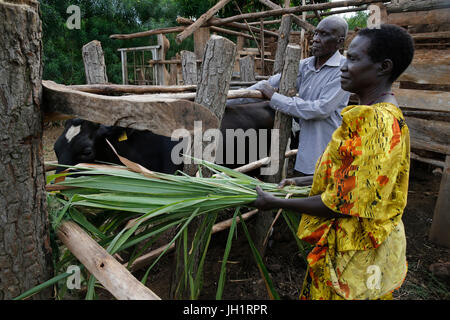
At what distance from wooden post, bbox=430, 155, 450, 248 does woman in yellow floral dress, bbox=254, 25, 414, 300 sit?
2.41m

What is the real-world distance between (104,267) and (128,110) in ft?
1.65

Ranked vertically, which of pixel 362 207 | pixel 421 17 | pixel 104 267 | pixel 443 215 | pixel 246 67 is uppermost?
pixel 421 17

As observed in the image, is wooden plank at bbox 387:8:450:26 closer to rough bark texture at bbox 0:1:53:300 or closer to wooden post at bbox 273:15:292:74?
wooden post at bbox 273:15:292:74

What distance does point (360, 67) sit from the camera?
4.15ft

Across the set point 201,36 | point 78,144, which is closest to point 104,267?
point 78,144

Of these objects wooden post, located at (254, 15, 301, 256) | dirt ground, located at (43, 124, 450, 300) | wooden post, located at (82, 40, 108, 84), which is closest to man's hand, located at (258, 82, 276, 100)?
wooden post, located at (254, 15, 301, 256)

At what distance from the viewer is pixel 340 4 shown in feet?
14.8

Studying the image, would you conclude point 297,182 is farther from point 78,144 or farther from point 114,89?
point 78,144

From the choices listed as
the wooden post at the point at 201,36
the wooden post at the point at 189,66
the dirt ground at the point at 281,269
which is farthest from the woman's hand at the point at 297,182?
the wooden post at the point at 201,36

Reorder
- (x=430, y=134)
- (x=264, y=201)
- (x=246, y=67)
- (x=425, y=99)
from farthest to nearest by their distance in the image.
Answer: (x=246, y=67) < (x=430, y=134) < (x=425, y=99) < (x=264, y=201)

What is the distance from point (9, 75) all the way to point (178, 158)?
1765 mm

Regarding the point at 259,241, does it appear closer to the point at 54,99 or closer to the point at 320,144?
the point at 320,144

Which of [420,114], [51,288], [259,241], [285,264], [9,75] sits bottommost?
[285,264]
